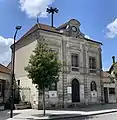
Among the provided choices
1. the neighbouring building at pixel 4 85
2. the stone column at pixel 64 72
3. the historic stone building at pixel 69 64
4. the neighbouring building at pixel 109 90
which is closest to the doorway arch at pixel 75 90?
the historic stone building at pixel 69 64

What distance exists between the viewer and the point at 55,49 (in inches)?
1078

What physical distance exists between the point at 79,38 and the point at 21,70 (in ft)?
28.3

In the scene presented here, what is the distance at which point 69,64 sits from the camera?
28516 mm

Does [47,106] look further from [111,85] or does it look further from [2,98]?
[111,85]

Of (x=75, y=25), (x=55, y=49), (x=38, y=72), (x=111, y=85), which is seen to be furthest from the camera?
(x=111, y=85)

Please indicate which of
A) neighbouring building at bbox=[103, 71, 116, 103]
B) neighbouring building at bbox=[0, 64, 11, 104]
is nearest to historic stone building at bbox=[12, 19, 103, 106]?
neighbouring building at bbox=[0, 64, 11, 104]

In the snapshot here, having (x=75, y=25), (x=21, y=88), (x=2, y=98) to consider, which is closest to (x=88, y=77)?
(x=75, y=25)

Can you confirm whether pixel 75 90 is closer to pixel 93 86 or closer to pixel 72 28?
pixel 93 86

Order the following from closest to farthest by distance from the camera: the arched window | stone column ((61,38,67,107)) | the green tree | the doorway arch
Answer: the green tree < stone column ((61,38,67,107)) < the doorway arch < the arched window

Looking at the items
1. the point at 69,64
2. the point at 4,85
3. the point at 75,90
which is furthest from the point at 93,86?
the point at 4,85

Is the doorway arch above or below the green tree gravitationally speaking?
below

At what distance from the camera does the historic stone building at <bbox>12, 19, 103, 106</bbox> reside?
87.8ft

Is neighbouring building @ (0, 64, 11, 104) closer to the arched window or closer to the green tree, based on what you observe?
the green tree

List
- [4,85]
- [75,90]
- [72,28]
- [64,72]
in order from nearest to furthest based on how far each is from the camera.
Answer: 1. [64,72]
2. [4,85]
3. [75,90]
4. [72,28]
